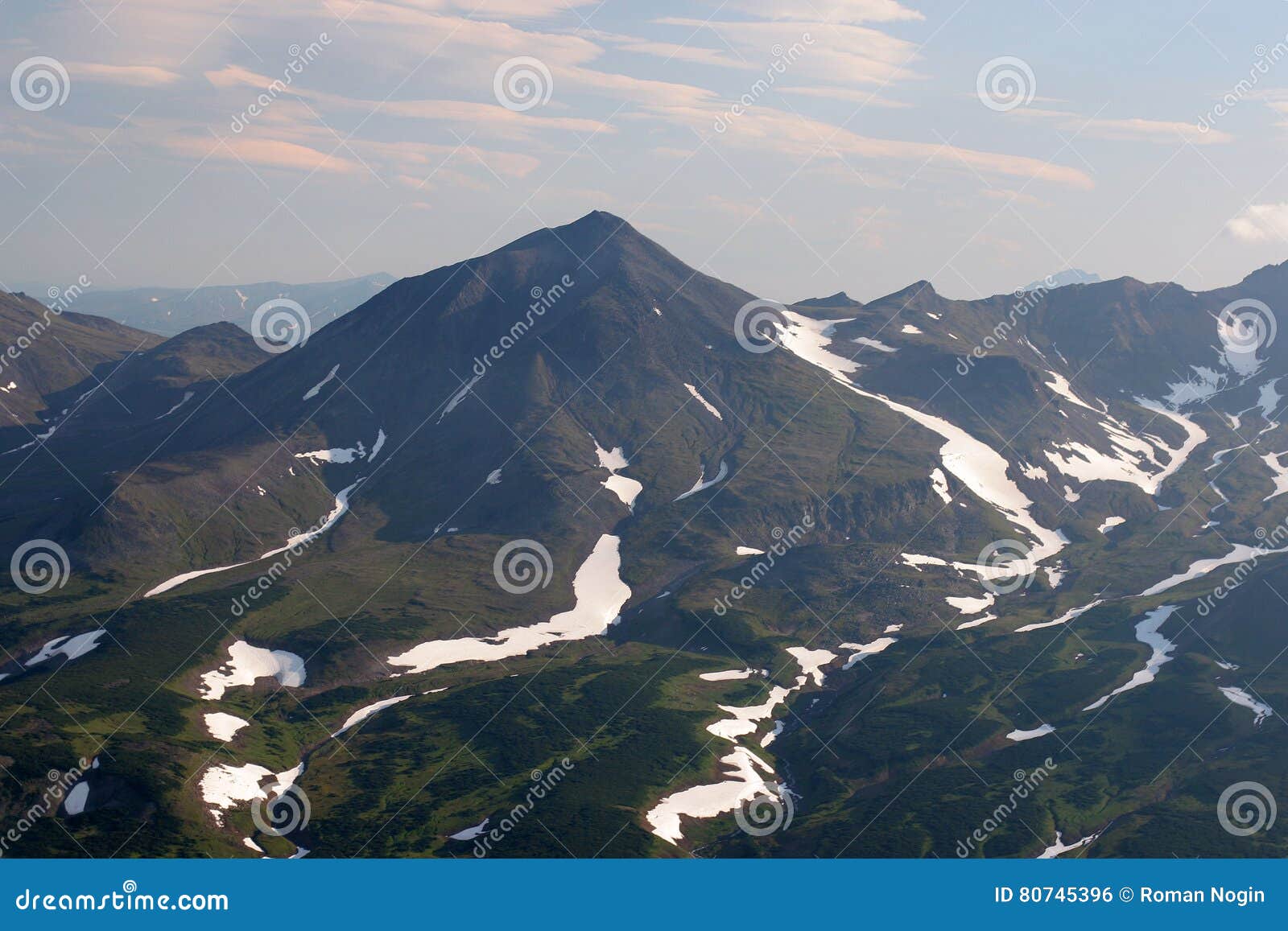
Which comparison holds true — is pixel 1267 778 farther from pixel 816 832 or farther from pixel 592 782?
pixel 592 782

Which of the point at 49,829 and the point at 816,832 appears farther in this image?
the point at 816,832

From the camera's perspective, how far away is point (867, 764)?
18762 centimetres

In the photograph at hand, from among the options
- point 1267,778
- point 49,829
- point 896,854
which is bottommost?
point 49,829

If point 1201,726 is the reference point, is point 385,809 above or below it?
below

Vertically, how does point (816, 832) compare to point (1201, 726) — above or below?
below

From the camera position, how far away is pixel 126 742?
17112cm

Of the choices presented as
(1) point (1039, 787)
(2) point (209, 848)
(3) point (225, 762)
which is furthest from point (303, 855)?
(1) point (1039, 787)

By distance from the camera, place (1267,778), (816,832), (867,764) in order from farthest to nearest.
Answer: (867,764)
(1267,778)
(816,832)

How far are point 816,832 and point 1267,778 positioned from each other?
6654cm

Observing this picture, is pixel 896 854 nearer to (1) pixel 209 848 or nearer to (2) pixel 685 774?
(2) pixel 685 774

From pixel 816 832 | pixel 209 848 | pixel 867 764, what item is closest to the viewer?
pixel 209 848

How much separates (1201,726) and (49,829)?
547ft

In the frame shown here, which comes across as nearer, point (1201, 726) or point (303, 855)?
point (303, 855)

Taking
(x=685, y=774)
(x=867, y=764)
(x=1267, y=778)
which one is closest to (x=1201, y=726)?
(x=1267, y=778)
